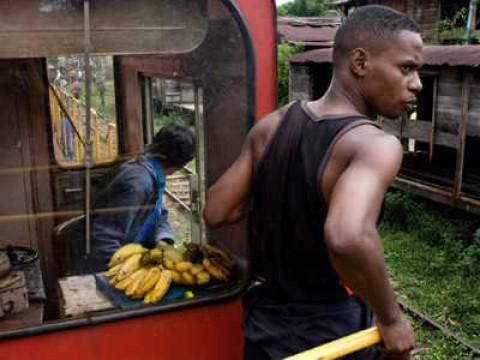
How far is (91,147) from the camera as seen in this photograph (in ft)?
10.3

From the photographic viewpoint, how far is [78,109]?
3092 millimetres

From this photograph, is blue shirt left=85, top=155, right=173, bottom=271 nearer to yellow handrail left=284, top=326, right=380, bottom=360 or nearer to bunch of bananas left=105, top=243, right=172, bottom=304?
bunch of bananas left=105, top=243, right=172, bottom=304

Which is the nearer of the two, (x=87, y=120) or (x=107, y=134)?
(x=87, y=120)

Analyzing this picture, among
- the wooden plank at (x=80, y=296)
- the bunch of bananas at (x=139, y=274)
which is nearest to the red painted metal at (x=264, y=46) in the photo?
the bunch of bananas at (x=139, y=274)

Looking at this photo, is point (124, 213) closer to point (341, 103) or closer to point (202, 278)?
point (202, 278)

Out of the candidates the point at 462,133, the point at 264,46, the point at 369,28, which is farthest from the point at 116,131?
the point at 462,133

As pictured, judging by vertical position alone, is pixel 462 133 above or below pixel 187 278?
below

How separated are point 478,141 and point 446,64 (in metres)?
2.09

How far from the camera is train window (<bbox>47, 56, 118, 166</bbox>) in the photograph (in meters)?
2.78

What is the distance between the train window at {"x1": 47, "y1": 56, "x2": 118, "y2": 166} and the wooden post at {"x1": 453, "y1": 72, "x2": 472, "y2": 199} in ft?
18.4

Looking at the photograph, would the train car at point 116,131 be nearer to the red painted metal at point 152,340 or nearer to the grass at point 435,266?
the red painted metal at point 152,340

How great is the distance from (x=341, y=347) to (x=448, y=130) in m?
7.04

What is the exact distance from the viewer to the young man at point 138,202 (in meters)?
2.92

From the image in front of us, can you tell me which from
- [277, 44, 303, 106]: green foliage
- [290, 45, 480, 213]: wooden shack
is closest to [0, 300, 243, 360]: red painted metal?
[290, 45, 480, 213]: wooden shack
